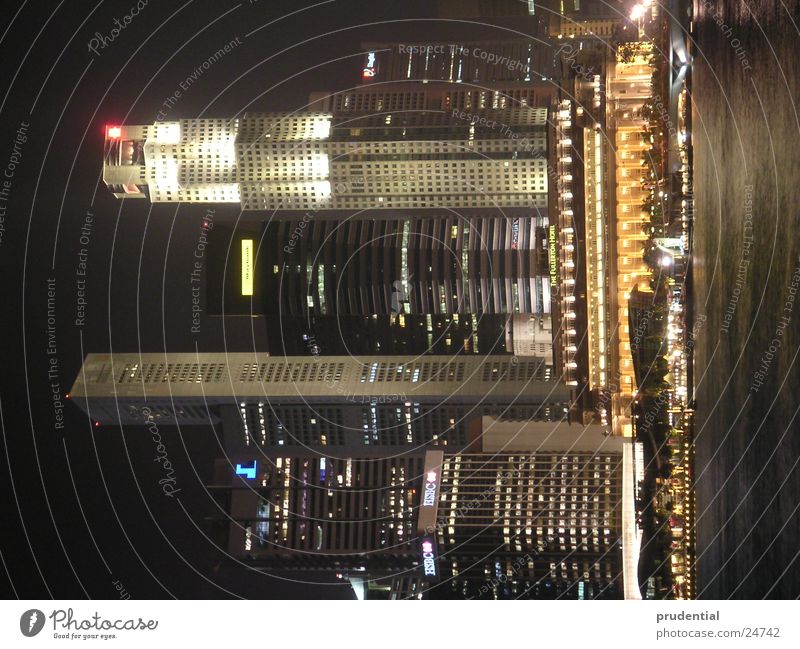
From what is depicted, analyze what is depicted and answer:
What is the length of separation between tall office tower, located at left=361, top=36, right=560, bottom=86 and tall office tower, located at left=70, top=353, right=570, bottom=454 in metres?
21.4

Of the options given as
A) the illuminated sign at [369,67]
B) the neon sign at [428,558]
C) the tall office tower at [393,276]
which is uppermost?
the illuminated sign at [369,67]

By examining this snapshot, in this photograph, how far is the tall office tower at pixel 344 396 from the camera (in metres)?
85.8

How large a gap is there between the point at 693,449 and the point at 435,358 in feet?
200

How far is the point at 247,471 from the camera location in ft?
227

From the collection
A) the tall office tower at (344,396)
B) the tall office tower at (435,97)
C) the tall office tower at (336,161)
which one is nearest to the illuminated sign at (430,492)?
the tall office tower at (344,396)

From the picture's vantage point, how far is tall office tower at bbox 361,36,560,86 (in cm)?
9012

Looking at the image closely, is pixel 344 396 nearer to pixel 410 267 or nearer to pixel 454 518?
pixel 410 267

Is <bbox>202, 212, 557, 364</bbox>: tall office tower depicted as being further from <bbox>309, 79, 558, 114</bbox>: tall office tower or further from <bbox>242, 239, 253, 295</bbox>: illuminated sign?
<bbox>309, 79, 558, 114</bbox>: tall office tower

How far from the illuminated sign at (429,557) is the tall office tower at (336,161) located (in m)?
21.3

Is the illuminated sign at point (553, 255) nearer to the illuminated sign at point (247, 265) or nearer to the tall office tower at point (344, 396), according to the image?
the tall office tower at point (344, 396)

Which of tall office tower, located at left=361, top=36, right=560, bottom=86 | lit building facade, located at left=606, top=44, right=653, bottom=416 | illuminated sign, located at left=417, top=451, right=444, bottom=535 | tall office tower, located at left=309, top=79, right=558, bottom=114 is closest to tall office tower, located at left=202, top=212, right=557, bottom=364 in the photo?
tall office tower, located at left=309, top=79, right=558, bottom=114

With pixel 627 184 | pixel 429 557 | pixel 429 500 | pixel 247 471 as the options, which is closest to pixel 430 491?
pixel 429 500
